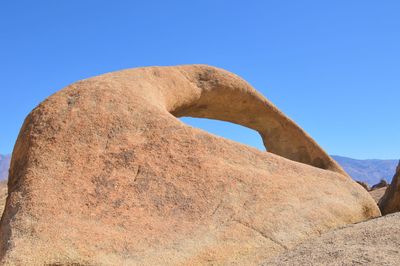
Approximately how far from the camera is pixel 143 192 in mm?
3693

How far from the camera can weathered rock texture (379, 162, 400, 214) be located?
22.4 feet

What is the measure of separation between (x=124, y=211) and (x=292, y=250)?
1257mm

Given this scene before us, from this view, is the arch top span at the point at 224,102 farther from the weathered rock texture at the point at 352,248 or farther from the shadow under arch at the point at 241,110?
the weathered rock texture at the point at 352,248

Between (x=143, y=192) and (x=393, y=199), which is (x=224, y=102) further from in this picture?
(x=143, y=192)

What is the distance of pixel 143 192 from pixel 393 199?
4.68 m

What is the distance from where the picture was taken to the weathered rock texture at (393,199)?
6.82m

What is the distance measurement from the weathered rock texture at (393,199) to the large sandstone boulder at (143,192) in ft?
8.21

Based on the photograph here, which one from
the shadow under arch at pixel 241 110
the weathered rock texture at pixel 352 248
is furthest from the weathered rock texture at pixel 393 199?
the weathered rock texture at pixel 352 248

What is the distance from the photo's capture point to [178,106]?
7.02m

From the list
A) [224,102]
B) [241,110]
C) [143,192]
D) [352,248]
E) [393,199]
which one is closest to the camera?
[352,248]

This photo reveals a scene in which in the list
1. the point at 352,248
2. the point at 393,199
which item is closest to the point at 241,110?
the point at 393,199

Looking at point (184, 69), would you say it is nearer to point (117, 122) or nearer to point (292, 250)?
point (117, 122)

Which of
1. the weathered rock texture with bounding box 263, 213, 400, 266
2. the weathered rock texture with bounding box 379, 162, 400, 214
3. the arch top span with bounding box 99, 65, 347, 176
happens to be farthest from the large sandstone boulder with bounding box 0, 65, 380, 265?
the weathered rock texture with bounding box 379, 162, 400, 214

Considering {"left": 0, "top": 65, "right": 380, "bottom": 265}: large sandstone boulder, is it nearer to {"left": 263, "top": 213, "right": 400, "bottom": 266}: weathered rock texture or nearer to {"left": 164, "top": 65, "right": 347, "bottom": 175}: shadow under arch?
{"left": 263, "top": 213, "right": 400, "bottom": 266}: weathered rock texture
